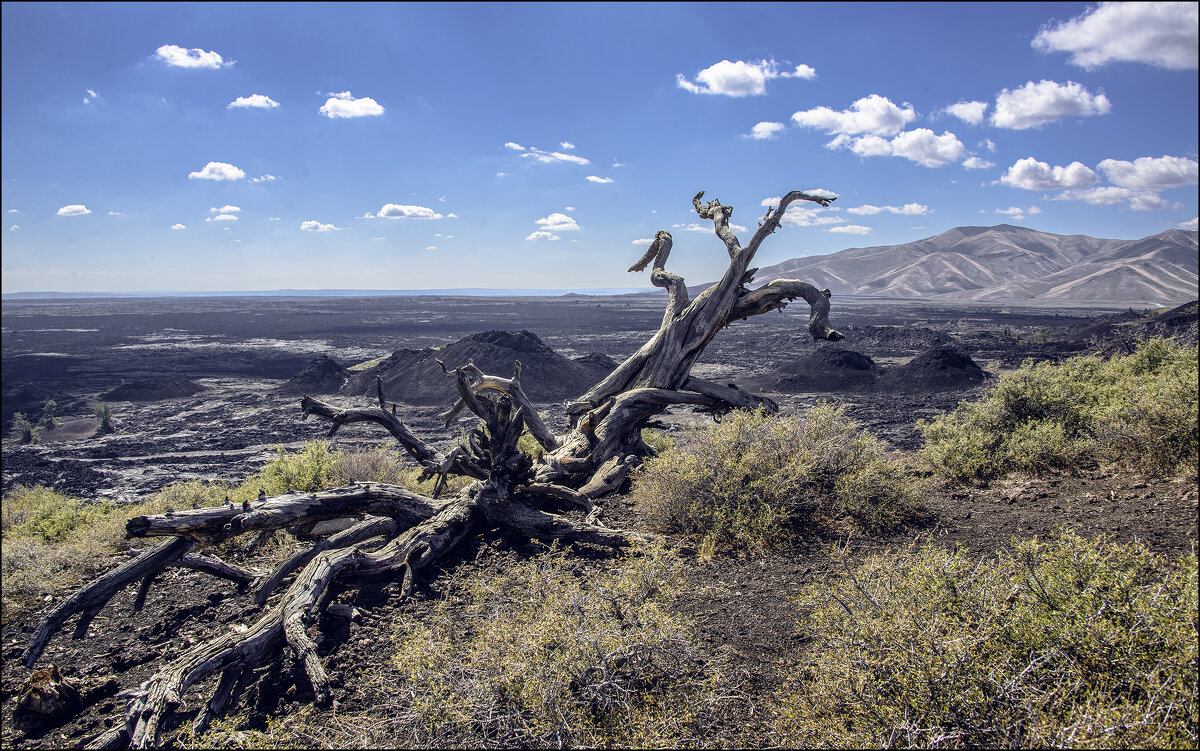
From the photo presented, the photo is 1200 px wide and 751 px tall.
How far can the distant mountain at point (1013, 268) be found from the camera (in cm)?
10075

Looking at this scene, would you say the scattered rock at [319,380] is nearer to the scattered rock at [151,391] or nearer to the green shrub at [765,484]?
the scattered rock at [151,391]

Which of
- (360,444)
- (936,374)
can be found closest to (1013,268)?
(936,374)

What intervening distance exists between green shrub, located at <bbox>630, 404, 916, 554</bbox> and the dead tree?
2.42ft

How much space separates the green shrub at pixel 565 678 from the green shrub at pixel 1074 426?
4996 mm

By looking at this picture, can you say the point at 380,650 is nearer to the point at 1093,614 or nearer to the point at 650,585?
the point at 650,585

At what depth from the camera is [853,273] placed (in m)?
166

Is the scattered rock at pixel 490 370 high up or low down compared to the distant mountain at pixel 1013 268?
down

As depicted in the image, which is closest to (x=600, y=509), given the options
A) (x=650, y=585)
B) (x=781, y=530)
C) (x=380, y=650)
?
(x=781, y=530)

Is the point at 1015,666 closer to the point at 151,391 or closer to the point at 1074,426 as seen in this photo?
the point at 1074,426

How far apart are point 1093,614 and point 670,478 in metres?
3.47

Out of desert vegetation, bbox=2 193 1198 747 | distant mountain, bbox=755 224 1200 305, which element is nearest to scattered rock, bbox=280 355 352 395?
desert vegetation, bbox=2 193 1198 747

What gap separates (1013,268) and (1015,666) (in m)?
170

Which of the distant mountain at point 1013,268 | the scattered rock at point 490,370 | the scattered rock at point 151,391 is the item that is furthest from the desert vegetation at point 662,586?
the distant mountain at point 1013,268

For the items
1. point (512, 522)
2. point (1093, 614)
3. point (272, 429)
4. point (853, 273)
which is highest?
point (853, 273)
